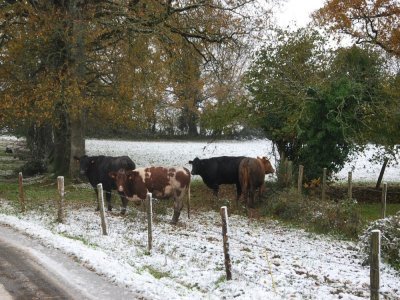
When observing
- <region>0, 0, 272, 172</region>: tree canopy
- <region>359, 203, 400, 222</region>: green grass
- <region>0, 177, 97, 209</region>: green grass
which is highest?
<region>0, 0, 272, 172</region>: tree canopy

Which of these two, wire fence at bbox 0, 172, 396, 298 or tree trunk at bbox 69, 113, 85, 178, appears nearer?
wire fence at bbox 0, 172, 396, 298

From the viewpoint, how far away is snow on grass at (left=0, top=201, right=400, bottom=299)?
8.41m

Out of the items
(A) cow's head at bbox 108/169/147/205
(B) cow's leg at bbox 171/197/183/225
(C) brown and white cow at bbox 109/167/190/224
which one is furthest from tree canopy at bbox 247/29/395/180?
(A) cow's head at bbox 108/169/147/205

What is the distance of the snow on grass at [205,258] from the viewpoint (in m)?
8.41

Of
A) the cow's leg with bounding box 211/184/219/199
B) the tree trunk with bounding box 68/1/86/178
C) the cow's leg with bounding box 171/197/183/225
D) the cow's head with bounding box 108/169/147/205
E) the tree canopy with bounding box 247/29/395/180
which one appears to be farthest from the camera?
the tree canopy with bounding box 247/29/395/180

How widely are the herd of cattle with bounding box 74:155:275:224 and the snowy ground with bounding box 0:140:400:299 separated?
780 mm

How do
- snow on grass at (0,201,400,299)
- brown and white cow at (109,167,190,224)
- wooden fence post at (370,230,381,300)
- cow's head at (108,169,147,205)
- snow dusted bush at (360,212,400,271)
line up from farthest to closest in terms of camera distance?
cow's head at (108,169,147,205) → brown and white cow at (109,167,190,224) → snow dusted bush at (360,212,400,271) → snow on grass at (0,201,400,299) → wooden fence post at (370,230,381,300)

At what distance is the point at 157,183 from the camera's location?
48.5ft

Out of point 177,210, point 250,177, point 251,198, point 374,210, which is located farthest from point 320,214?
point 374,210

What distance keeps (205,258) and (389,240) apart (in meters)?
4.31

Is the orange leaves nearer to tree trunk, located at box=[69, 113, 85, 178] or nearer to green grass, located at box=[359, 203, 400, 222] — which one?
green grass, located at box=[359, 203, 400, 222]

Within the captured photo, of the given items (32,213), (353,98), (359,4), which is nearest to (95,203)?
(32,213)

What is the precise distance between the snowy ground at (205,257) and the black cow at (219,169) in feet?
13.0

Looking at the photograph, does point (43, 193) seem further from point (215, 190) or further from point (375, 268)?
point (375, 268)
